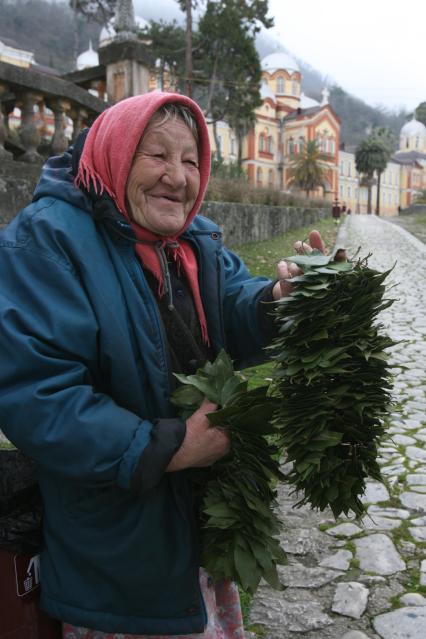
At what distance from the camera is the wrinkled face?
1705 mm

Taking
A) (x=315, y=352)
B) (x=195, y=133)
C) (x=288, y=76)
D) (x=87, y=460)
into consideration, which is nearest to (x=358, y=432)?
(x=315, y=352)

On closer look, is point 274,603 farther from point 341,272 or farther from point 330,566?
point 341,272

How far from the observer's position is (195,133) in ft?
6.04

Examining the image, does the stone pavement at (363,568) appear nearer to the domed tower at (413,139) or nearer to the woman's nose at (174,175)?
the woman's nose at (174,175)

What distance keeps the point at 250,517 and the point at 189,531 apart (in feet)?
0.57

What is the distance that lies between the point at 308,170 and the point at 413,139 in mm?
57800

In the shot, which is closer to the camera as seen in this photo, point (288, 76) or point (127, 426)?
point (127, 426)

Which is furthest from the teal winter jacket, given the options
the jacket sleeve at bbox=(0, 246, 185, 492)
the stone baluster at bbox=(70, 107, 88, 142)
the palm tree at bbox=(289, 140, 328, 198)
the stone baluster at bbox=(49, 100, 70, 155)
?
the palm tree at bbox=(289, 140, 328, 198)

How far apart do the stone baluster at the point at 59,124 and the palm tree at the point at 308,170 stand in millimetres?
51724

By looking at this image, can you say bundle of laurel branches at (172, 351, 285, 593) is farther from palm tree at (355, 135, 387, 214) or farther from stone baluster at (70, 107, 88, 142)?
palm tree at (355, 135, 387, 214)

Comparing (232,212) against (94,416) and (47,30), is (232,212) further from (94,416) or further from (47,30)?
(47,30)

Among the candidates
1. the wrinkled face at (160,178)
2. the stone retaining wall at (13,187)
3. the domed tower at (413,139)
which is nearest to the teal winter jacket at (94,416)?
the wrinkled face at (160,178)

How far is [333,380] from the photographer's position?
1.61 meters

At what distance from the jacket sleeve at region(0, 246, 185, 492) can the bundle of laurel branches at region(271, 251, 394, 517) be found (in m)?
0.35
